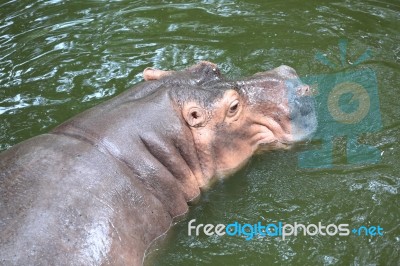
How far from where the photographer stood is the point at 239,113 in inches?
179

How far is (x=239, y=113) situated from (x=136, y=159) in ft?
2.95

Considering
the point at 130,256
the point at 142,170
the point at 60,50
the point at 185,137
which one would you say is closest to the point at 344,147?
the point at 185,137

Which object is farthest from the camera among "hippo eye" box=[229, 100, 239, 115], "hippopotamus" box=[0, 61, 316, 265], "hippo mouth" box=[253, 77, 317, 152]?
"hippo mouth" box=[253, 77, 317, 152]

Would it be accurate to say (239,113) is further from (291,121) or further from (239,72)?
(239,72)

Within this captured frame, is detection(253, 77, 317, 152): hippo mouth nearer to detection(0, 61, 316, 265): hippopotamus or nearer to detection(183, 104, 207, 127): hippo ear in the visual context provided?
detection(0, 61, 316, 265): hippopotamus

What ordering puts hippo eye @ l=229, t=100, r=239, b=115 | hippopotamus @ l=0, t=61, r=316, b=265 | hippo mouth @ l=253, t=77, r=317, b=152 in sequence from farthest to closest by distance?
hippo mouth @ l=253, t=77, r=317, b=152 < hippo eye @ l=229, t=100, r=239, b=115 < hippopotamus @ l=0, t=61, r=316, b=265

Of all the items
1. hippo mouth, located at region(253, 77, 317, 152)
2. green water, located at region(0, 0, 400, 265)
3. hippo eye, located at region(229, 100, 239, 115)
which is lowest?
green water, located at region(0, 0, 400, 265)

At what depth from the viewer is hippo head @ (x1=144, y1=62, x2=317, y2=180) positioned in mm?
4402

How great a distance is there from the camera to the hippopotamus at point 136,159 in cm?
347

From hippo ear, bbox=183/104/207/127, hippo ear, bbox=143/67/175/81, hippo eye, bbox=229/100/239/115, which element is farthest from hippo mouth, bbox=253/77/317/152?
hippo ear, bbox=143/67/175/81

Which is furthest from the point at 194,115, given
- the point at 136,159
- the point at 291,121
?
the point at 291,121

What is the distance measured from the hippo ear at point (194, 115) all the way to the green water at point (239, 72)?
→ 1.89ft

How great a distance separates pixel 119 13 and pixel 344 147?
12.6 feet

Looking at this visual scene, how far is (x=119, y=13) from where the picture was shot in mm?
7914
